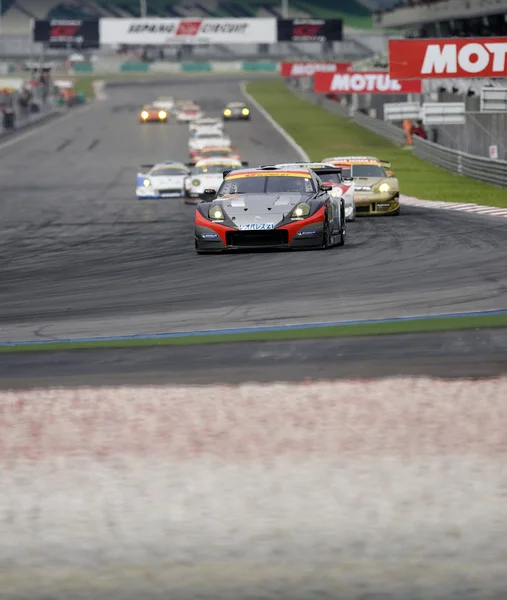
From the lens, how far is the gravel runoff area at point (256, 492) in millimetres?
4645

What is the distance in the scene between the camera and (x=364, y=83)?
185ft

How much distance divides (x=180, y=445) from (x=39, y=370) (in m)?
2.96

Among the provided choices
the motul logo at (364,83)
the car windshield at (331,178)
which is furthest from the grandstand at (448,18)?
the car windshield at (331,178)

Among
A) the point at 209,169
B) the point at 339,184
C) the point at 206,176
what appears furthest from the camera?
the point at 209,169

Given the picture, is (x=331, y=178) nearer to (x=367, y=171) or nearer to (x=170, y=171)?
(x=367, y=171)

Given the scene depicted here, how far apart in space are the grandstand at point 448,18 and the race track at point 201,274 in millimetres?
36631

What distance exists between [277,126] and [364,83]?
58.6 feet

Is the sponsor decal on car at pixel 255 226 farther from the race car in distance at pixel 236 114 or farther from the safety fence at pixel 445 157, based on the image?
the race car in distance at pixel 236 114

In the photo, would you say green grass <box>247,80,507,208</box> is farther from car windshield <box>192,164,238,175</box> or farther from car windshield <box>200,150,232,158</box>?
car windshield <box>200,150,232,158</box>

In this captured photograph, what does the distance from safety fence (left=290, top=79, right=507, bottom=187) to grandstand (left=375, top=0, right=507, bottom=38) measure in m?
7.04

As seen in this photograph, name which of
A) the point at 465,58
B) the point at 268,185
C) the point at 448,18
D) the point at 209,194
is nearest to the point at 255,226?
the point at 209,194

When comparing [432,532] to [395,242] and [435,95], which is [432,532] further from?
[435,95]

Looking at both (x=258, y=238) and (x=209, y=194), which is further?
(x=209, y=194)

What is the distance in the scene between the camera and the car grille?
17734 mm
